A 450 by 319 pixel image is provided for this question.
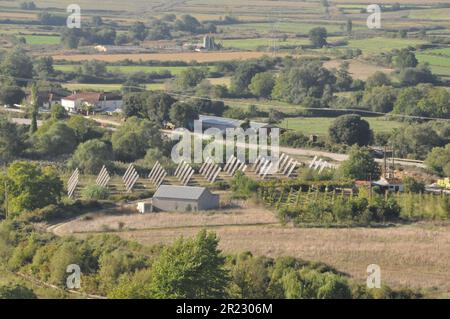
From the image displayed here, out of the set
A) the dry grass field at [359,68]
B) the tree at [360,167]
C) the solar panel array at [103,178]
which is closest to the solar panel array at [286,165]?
the tree at [360,167]

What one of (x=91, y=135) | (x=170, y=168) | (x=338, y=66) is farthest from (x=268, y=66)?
(x=170, y=168)

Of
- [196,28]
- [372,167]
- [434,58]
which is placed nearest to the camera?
[372,167]

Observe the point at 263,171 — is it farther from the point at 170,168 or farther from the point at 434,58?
the point at 434,58

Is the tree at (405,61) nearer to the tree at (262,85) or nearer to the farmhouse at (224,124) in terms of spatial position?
the tree at (262,85)

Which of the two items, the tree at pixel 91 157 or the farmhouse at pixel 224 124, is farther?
the farmhouse at pixel 224 124

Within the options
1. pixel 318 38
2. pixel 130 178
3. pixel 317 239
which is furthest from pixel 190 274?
pixel 318 38
